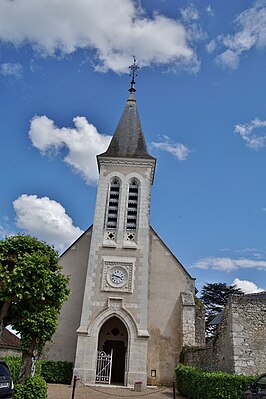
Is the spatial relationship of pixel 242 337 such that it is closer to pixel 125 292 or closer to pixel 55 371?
pixel 125 292

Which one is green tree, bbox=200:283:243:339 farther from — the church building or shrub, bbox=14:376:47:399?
shrub, bbox=14:376:47:399

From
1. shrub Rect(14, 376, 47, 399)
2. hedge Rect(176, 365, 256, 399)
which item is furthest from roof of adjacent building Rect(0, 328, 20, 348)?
hedge Rect(176, 365, 256, 399)

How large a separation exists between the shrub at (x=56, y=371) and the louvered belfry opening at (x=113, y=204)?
25.4 feet

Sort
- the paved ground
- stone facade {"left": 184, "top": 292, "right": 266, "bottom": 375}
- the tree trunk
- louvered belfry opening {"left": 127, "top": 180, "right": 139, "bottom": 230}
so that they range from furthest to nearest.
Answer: louvered belfry opening {"left": 127, "top": 180, "right": 139, "bottom": 230} → the paved ground → stone facade {"left": 184, "top": 292, "right": 266, "bottom": 375} → the tree trunk

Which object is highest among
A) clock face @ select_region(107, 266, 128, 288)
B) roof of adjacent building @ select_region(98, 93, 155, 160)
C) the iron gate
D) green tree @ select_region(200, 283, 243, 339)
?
roof of adjacent building @ select_region(98, 93, 155, 160)

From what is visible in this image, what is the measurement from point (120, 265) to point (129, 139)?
8.69 m

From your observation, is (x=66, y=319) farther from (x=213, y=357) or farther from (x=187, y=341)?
(x=213, y=357)

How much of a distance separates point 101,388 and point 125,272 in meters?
5.82

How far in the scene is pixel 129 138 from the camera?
2384 cm

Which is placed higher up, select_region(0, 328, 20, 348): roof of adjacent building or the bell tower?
the bell tower

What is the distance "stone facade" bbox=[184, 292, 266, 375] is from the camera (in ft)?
39.9

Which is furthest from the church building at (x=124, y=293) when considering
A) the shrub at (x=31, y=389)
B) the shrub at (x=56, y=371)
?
the shrub at (x=31, y=389)

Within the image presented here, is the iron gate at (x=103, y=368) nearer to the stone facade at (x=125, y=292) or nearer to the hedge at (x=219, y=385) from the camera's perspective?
the stone facade at (x=125, y=292)

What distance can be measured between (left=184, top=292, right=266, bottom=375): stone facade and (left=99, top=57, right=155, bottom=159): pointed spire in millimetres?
11908
